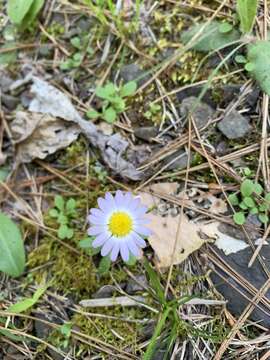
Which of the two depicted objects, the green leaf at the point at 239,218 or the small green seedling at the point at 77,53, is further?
the small green seedling at the point at 77,53


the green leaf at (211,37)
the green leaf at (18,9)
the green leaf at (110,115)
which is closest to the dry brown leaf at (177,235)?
the green leaf at (110,115)

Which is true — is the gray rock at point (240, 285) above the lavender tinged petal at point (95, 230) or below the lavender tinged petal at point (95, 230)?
below

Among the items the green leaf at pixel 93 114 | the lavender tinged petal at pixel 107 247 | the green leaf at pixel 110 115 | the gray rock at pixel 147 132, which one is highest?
the green leaf at pixel 93 114

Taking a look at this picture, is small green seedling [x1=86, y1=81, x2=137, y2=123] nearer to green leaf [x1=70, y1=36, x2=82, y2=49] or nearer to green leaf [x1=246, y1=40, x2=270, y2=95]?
green leaf [x1=70, y1=36, x2=82, y2=49]

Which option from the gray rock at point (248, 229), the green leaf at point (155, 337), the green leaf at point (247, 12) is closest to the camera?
the green leaf at point (155, 337)

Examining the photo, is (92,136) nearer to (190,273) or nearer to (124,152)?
(124,152)

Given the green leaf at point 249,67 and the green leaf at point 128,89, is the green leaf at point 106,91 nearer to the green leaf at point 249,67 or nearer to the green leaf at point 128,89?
the green leaf at point 128,89

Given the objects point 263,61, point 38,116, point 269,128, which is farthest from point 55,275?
point 263,61
